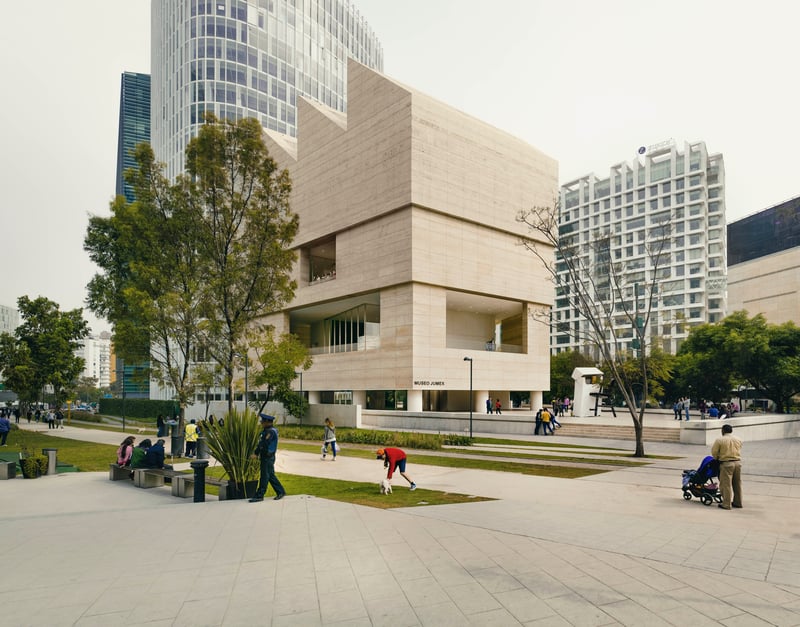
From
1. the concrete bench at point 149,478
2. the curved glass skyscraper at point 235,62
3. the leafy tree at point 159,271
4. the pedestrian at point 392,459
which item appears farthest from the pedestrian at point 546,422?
the curved glass skyscraper at point 235,62

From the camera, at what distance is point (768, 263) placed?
73.2 metres

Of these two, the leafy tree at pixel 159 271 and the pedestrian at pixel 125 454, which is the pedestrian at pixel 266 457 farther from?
the leafy tree at pixel 159 271

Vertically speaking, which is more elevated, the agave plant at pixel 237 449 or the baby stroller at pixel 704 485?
the agave plant at pixel 237 449

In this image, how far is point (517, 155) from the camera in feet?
156

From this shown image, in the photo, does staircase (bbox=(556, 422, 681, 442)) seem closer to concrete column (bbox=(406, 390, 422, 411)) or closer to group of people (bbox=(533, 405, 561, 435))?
group of people (bbox=(533, 405, 561, 435))

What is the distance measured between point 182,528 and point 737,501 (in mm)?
11015

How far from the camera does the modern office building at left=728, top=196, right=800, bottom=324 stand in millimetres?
69125

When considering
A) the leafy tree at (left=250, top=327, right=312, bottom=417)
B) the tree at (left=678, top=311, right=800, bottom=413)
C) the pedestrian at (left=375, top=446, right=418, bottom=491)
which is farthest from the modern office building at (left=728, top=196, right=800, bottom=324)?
the pedestrian at (left=375, top=446, right=418, bottom=491)

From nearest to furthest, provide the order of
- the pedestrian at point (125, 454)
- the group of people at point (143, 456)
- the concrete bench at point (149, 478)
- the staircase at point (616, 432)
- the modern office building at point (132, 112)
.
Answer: the concrete bench at point (149, 478) < the group of people at point (143, 456) < the pedestrian at point (125, 454) < the staircase at point (616, 432) < the modern office building at point (132, 112)

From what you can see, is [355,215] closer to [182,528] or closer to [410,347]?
[410,347]

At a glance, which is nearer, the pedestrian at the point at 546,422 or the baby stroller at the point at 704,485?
the baby stroller at the point at 704,485

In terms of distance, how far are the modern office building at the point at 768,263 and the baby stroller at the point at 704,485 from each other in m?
65.0

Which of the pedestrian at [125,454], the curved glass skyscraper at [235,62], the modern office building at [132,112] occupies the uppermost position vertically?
the modern office building at [132,112]

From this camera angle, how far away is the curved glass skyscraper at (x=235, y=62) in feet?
243
